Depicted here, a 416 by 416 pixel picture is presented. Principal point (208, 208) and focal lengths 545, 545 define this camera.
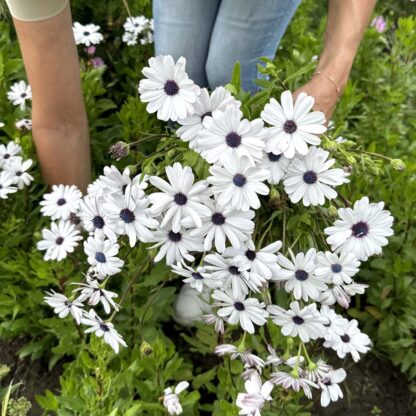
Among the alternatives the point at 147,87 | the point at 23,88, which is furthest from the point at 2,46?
the point at 147,87

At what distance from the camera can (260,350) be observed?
Answer: 1.26 meters

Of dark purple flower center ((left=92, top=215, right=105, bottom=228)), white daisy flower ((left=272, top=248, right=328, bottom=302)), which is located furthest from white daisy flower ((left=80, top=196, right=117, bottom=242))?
white daisy flower ((left=272, top=248, right=328, bottom=302))

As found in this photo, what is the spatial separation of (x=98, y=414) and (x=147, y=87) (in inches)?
24.4

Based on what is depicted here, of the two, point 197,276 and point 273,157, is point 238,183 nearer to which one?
point 273,157

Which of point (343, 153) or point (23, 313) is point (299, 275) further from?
point (23, 313)

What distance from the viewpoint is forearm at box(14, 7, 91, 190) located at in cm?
122

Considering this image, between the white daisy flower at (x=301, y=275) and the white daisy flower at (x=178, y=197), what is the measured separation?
0.53ft

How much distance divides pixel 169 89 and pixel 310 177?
0.86ft

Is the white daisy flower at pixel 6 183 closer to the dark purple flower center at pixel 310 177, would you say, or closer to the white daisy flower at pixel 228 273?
the white daisy flower at pixel 228 273

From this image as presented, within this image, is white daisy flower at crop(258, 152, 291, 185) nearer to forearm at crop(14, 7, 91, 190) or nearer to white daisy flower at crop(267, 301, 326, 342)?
white daisy flower at crop(267, 301, 326, 342)

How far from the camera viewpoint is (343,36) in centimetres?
119

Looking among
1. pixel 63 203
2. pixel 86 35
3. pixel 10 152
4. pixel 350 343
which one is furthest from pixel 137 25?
pixel 350 343

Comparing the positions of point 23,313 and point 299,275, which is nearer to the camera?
point 299,275

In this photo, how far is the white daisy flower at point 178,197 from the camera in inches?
33.1
